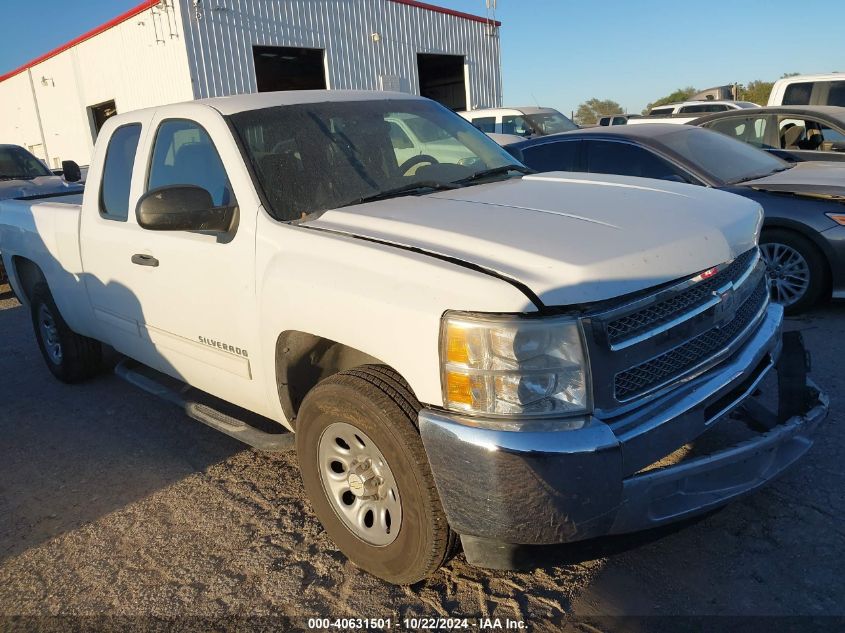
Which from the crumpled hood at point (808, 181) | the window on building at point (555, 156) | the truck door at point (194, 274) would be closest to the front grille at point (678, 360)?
the truck door at point (194, 274)

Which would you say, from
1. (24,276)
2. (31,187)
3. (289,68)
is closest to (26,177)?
(31,187)

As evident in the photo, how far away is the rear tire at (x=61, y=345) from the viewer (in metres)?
5.26

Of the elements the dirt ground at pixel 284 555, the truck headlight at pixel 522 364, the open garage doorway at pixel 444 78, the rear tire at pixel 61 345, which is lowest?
the dirt ground at pixel 284 555

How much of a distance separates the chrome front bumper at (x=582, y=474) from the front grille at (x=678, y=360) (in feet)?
0.20

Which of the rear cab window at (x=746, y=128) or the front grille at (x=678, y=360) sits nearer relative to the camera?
the front grille at (x=678, y=360)

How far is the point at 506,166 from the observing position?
3.92 meters

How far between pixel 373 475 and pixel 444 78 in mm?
28067

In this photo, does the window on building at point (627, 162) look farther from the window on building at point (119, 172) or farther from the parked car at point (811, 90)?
the parked car at point (811, 90)

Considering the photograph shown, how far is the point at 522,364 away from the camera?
7.18ft

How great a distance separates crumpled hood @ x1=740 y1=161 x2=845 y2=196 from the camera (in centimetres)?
553

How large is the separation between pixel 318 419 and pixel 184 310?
3.88 ft

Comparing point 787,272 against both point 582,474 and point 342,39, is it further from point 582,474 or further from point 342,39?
point 342,39

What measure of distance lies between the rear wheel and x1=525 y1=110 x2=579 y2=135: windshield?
30.5 feet

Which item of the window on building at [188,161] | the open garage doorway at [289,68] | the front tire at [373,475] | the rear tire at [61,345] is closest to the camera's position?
the front tire at [373,475]
